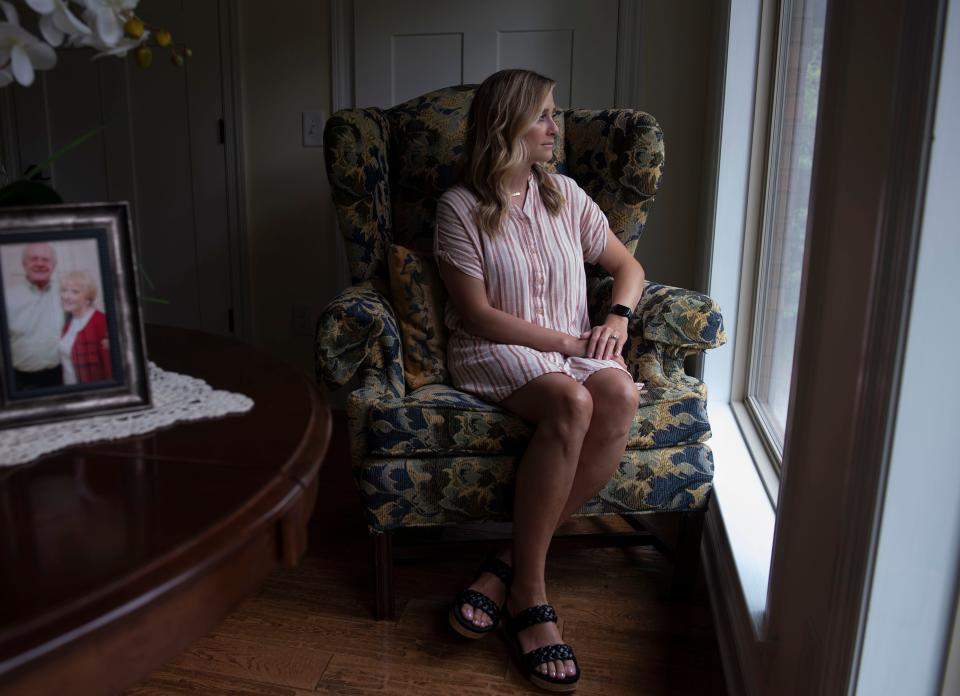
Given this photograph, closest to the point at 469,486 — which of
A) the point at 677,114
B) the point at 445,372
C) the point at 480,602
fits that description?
the point at 480,602

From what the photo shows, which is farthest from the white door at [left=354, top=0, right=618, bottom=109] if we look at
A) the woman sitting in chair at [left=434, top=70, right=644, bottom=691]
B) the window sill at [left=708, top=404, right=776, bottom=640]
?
the window sill at [left=708, top=404, right=776, bottom=640]

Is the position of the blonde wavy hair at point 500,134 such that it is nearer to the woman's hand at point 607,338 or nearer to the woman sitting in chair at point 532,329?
the woman sitting in chair at point 532,329

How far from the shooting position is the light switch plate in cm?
279

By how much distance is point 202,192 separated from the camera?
2.94m

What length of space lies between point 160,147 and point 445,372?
5.61 ft

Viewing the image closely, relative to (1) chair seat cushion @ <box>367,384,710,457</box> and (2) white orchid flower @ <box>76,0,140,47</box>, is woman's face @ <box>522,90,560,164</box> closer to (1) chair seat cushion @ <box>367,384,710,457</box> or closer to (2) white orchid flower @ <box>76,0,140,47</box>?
(1) chair seat cushion @ <box>367,384,710,457</box>

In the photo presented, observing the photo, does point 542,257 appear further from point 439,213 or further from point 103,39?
point 103,39

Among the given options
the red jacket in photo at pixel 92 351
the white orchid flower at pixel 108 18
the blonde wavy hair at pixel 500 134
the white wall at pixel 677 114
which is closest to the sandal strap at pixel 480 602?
the blonde wavy hair at pixel 500 134

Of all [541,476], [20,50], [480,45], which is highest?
[480,45]

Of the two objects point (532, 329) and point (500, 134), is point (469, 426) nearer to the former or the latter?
point (532, 329)

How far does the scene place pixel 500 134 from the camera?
1824 mm

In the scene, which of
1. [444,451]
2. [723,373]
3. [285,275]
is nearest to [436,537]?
[444,451]

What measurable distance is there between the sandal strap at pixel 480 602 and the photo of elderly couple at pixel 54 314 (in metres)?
1.08

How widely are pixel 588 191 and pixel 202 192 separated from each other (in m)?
1.54
